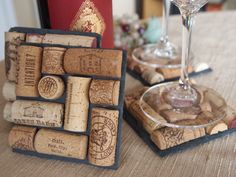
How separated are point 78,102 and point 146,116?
0.12 meters

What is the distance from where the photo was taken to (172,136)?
1.43ft

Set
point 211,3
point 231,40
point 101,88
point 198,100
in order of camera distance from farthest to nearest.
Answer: point 211,3 < point 231,40 < point 198,100 < point 101,88

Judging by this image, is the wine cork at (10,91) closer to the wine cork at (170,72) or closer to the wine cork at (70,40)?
the wine cork at (70,40)

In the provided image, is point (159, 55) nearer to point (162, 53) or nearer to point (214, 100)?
point (162, 53)

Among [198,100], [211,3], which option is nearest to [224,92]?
[198,100]

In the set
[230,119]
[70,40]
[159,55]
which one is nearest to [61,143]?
[70,40]

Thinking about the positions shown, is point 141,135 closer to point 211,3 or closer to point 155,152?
point 155,152

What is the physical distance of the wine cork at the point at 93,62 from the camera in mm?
380

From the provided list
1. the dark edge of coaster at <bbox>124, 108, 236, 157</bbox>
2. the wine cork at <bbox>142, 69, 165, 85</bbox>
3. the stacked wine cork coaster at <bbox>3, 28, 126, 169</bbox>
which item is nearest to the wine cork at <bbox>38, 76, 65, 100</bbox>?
the stacked wine cork coaster at <bbox>3, 28, 126, 169</bbox>

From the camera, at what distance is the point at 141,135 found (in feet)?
1.52

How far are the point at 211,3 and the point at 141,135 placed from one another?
198cm

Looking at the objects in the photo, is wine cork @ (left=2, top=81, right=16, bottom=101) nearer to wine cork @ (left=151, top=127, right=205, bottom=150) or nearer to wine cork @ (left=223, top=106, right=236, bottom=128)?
wine cork @ (left=151, top=127, right=205, bottom=150)

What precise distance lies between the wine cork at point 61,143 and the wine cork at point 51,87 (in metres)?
0.05

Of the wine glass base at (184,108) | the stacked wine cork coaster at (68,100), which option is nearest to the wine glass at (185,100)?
the wine glass base at (184,108)
